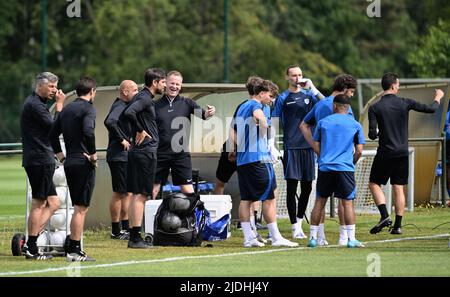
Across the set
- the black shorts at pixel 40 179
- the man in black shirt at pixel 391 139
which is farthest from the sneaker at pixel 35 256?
the man in black shirt at pixel 391 139

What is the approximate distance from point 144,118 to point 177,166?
1294 millimetres

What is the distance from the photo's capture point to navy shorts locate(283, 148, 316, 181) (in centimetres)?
1606

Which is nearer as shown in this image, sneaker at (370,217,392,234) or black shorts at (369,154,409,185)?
sneaker at (370,217,392,234)

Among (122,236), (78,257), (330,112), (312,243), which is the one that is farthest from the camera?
(122,236)

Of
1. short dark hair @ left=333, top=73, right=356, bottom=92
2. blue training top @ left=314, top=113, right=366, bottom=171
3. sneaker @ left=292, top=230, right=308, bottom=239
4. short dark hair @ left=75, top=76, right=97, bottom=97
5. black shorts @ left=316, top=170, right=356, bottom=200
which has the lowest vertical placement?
sneaker @ left=292, top=230, right=308, bottom=239

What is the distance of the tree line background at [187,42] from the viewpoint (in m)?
53.9

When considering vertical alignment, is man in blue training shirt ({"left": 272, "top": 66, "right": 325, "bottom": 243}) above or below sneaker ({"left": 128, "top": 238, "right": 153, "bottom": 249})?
above

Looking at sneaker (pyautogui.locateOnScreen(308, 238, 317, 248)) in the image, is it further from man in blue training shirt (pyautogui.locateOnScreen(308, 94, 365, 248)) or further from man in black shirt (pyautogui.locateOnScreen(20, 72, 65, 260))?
man in black shirt (pyautogui.locateOnScreen(20, 72, 65, 260))

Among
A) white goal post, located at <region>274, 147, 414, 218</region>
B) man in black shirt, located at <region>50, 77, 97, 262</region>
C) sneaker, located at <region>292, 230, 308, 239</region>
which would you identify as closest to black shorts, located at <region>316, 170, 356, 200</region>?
sneaker, located at <region>292, 230, 308, 239</region>

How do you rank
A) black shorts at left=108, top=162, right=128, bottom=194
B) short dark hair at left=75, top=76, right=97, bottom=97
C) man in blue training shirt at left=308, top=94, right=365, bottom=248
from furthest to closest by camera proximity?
black shorts at left=108, top=162, right=128, bottom=194 < man in blue training shirt at left=308, top=94, right=365, bottom=248 < short dark hair at left=75, top=76, right=97, bottom=97

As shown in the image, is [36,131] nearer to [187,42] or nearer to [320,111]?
[320,111]

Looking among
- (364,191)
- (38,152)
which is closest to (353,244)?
(38,152)

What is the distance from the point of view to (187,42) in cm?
5506

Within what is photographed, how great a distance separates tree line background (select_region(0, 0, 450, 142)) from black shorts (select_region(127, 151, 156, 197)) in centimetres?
3508
